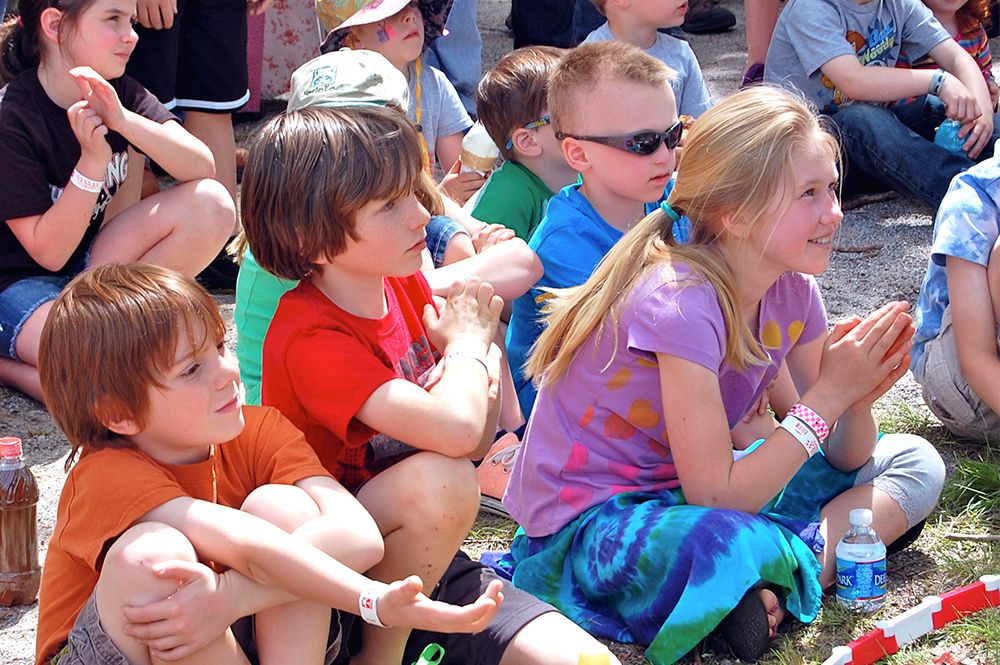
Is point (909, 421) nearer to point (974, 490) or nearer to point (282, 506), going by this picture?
point (974, 490)

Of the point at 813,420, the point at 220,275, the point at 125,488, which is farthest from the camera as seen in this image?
the point at 220,275

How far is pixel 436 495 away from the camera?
2.36 m

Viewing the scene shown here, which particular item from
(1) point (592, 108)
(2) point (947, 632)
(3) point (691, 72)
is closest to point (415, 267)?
(1) point (592, 108)

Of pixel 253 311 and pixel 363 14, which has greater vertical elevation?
pixel 363 14

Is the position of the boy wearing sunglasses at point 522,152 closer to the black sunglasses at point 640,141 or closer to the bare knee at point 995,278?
the black sunglasses at point 640,141

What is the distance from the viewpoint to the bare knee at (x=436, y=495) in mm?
2363

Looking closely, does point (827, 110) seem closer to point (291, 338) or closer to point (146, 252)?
point (146, 252)

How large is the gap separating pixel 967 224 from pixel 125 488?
2.13m

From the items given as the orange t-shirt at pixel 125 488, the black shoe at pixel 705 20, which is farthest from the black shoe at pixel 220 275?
the black shoe at pixel 705 20

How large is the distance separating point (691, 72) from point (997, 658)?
9.23 feet

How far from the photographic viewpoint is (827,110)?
5105 mm

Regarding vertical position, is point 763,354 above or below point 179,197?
above

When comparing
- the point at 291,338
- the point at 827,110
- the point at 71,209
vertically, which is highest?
the point at 291,338

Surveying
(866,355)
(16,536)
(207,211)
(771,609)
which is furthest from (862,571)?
(207,211)
